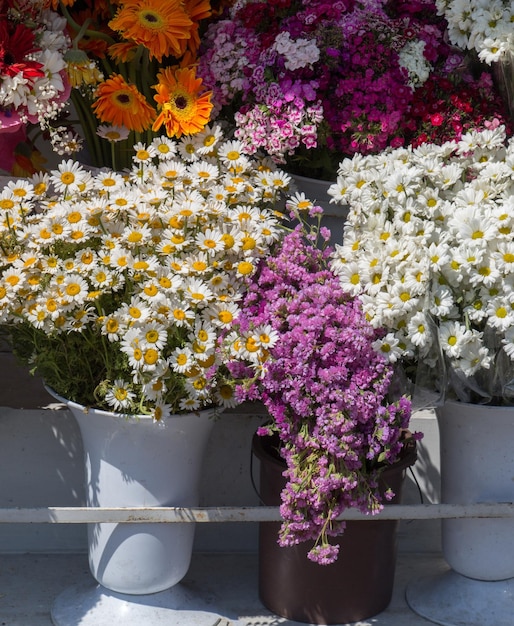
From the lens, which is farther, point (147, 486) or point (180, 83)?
point (180, 83)

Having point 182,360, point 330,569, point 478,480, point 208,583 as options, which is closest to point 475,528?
point 478,480

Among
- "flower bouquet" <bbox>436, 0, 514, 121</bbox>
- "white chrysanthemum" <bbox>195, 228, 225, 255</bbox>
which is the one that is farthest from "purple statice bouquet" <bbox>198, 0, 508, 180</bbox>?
"white chrysanthemum" <bbox>195, 228, 225, 255</bbox>

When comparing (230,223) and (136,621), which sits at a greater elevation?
(230,223)

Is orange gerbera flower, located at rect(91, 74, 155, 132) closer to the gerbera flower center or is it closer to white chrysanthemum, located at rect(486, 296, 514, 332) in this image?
the gerbera flower center

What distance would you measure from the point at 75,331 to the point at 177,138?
0.64m

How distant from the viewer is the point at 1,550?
2631 mm

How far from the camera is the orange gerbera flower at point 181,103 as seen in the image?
8.25 ft

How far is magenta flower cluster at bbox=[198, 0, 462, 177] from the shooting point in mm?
2508

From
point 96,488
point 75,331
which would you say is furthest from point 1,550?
point 75,331

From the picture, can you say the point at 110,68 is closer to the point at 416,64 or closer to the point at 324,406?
the point at 416,64

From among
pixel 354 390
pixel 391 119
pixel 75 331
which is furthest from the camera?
pixel 391 119

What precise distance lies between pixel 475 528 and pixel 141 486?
716 millimetres

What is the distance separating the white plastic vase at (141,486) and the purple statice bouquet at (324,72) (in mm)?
711

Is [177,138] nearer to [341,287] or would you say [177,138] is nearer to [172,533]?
[341,287]
